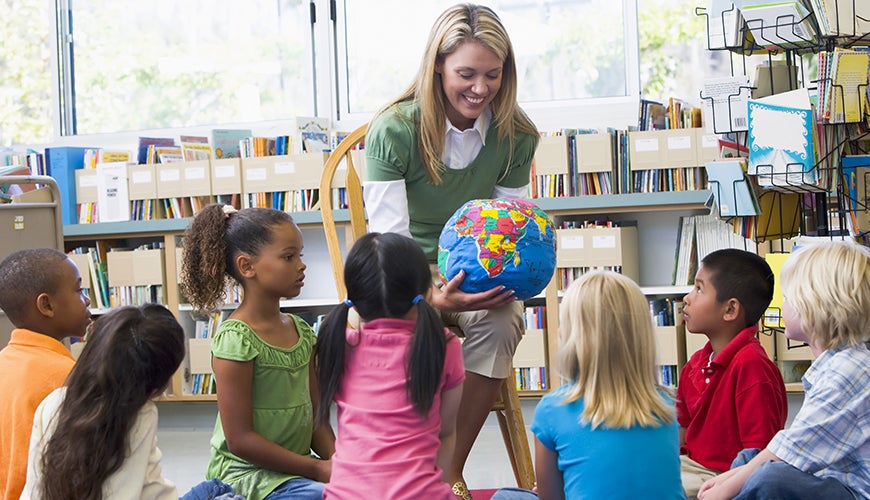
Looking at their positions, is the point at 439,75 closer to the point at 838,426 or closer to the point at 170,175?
the point at 838,426

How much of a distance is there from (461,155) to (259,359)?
74 cm

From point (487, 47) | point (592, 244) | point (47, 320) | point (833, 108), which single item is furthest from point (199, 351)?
point (833, 108)

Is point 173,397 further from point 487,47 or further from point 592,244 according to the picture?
point 487,47

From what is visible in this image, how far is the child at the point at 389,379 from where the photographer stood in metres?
1.82

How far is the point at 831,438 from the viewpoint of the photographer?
5.96 ft

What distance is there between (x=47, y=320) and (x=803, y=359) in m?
2.94

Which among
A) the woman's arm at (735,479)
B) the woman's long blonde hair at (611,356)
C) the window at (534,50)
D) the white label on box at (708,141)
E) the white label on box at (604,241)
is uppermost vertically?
the window at (534,50)

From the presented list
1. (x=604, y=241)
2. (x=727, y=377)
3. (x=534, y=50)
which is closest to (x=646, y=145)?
(x=604, y=241)

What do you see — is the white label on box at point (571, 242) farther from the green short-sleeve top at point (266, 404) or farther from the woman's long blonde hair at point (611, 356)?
the woman's long blonde hair at point (611, 356)

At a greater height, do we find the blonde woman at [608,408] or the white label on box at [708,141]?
the white label on box at [708,141]

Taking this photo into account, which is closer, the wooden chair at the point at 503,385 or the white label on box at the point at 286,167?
the wooden chair at the point at 503,385

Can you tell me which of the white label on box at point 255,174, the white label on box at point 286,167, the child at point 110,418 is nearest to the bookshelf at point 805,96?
the child at point 110,418

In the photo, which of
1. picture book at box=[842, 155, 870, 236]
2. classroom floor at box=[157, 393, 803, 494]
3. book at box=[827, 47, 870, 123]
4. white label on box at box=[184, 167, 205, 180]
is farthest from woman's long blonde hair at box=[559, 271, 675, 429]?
white label on box at box=[184, 167, 205, 180]

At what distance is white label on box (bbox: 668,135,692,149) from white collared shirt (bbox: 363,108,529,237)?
1725mm
